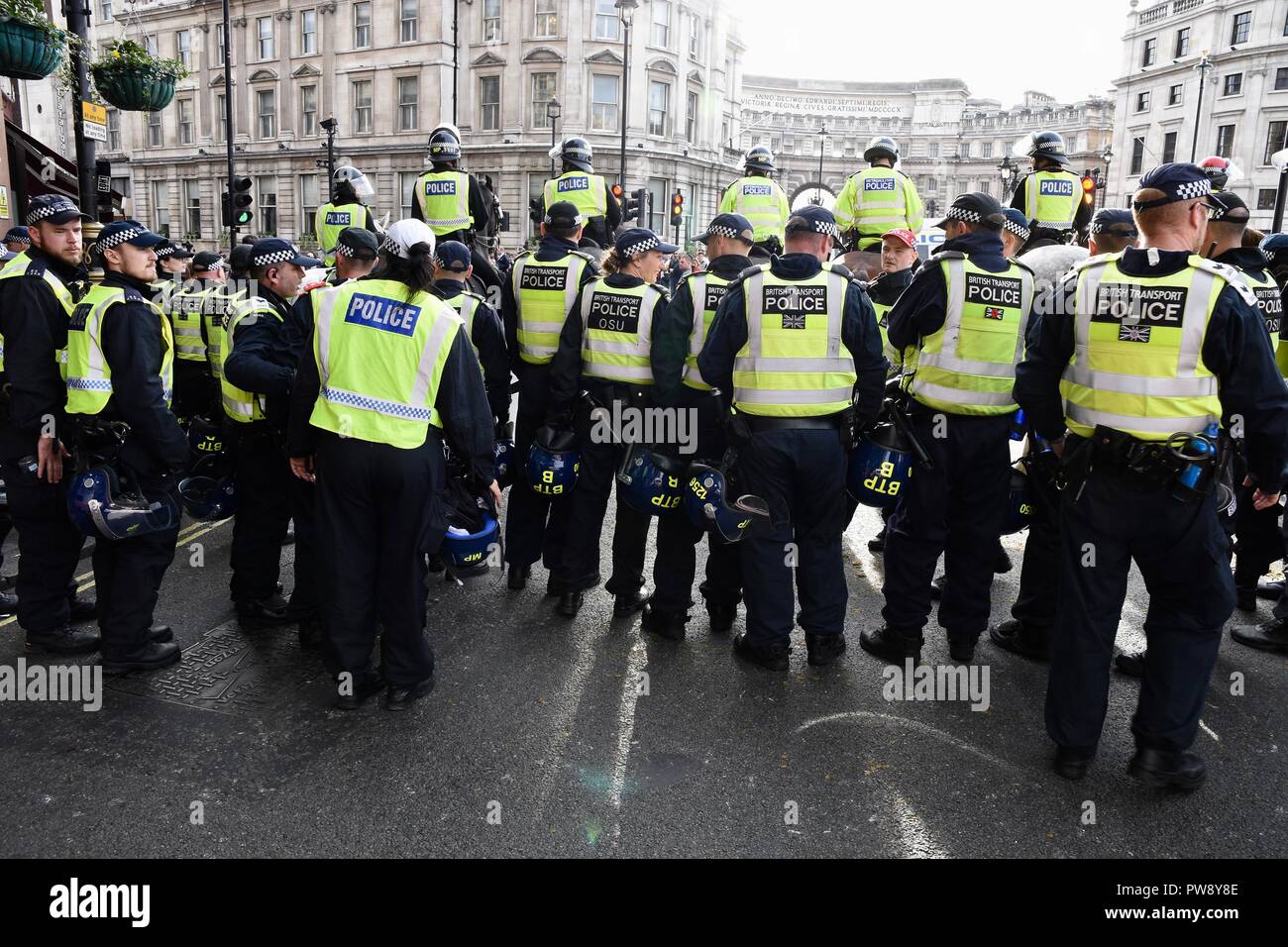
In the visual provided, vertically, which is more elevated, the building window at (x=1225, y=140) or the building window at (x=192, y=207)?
the building window at (x=1225, y=140)

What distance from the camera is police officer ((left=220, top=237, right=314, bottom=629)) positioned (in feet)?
15.1

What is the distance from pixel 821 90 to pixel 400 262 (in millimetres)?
100225

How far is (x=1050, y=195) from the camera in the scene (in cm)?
731

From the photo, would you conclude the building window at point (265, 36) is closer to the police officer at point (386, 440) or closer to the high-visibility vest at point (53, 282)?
the high-visibility vest at point (53, 282)

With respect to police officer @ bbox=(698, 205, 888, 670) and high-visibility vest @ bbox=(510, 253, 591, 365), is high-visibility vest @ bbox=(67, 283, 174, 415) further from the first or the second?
police officer @ bbox=(698, 205, 888, 670)

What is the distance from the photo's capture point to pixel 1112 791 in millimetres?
3541

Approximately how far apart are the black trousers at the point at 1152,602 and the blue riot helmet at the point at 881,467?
41.3 inches

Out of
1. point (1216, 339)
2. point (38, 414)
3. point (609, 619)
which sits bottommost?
point (609, 619)

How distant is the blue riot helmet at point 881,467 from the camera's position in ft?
15.2

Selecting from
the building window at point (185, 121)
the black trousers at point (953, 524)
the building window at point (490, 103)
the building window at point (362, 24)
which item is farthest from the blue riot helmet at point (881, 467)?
the building window at point (185, 121)

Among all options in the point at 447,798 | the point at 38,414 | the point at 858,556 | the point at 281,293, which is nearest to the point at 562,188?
the point at 281,293

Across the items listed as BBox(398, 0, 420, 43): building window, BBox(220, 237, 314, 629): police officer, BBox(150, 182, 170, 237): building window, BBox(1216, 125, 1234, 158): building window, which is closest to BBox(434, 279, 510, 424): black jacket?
BBox(220, 237, 314, 629): police officer

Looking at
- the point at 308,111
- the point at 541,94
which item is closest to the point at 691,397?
the point at 541,94

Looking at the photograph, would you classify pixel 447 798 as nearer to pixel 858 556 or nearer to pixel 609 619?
pixel 609 619
